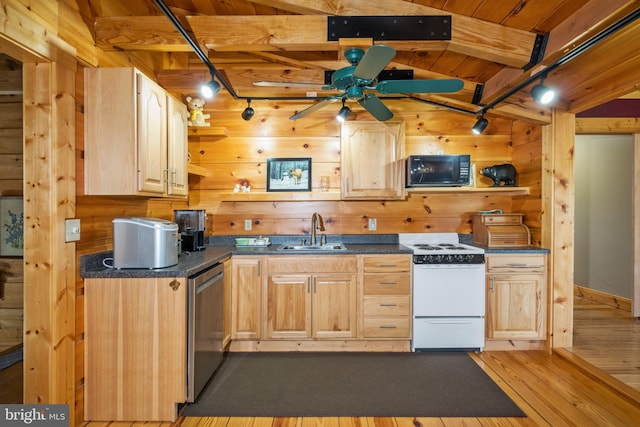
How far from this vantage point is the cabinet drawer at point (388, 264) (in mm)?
3000

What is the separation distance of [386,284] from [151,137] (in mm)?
2244

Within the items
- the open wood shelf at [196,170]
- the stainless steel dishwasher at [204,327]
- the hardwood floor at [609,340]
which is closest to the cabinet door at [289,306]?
the stainless steel dishwasher at [204,327]

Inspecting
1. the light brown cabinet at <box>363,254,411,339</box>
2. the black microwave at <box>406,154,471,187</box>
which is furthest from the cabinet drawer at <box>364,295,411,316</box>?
the black microwave at <box>406,154,471,187</box>

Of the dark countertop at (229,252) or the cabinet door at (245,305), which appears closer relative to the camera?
the dark countertop at (229,252)

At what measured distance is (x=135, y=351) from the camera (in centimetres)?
203

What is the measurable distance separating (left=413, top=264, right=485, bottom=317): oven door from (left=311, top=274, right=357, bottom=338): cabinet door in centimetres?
59

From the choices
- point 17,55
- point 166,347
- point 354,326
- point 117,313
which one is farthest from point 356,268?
point 17,55

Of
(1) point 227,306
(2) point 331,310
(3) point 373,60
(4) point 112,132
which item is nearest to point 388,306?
(2) point 331,310

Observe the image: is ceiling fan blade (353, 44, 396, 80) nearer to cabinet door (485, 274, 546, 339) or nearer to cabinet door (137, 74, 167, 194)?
cabinet door (137, 74, 167, 194)

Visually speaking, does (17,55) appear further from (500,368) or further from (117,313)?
(500,368)

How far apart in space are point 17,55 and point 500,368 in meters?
3.86

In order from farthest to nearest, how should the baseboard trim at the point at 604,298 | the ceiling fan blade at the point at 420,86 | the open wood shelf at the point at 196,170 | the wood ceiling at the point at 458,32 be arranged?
the baseboard trim at the point at 604,298, the open wood shelf at the point at 196,170, the wood ceiling at the point at 458,32, the ceiling fan blade at the point at 420,86

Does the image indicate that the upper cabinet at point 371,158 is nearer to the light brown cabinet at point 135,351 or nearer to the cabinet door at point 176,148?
the cabinet door at point 176,148

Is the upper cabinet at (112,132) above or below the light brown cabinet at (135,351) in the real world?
above
